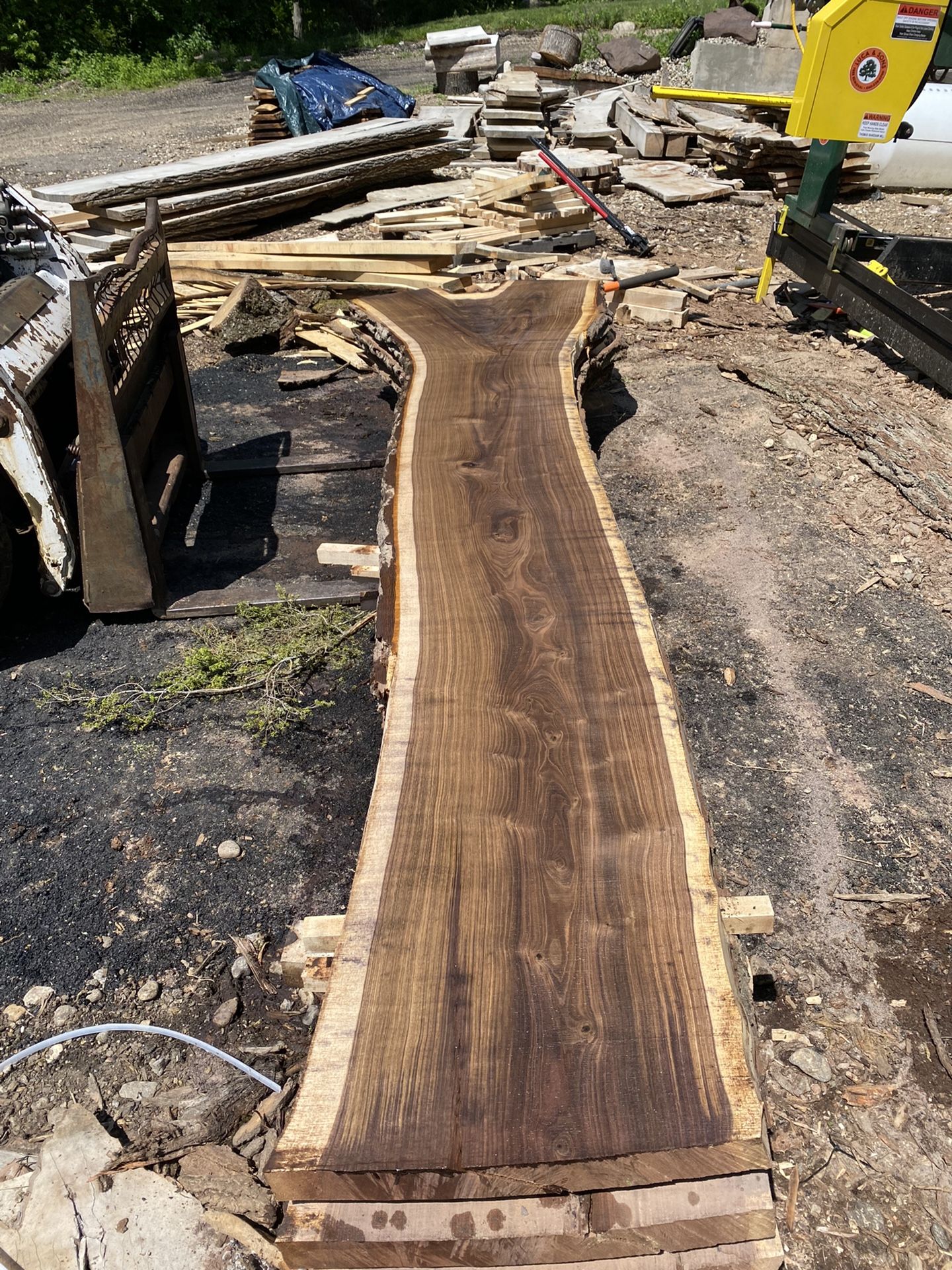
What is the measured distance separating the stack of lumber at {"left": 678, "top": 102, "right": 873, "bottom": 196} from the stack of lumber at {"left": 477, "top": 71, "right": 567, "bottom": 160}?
6.98 ft

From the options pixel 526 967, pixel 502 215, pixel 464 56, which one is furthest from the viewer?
pixel 464 56

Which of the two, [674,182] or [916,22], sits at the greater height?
[916,22]

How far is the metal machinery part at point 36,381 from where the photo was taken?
326cm

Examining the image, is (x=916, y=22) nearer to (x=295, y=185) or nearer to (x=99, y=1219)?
(x=295, y=185)

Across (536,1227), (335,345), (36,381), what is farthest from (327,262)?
(536,1227)

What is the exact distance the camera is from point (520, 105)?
1118cm

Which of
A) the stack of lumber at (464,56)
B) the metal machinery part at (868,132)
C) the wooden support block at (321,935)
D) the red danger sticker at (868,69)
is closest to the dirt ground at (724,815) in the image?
the wooden support block at (321,935)

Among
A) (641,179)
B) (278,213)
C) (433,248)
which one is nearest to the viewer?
(433,248)

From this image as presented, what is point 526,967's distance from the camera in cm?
161

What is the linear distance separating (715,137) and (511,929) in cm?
1189

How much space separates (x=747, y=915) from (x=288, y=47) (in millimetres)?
27367

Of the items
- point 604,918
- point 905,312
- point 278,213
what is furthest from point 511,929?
point 278,213

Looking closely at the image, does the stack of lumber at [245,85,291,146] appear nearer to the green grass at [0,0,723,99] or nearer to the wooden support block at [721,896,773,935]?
the green grass at [0,0,723,99]

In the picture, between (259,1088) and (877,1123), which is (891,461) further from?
(259,1088)
